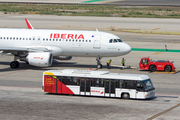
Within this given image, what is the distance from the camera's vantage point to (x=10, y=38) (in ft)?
157

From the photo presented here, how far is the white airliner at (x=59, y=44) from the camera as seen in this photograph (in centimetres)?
4578

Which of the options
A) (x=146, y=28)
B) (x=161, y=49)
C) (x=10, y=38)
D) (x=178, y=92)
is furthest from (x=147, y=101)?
(x=146, y=28)

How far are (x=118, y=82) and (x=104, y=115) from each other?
5582 millimetres

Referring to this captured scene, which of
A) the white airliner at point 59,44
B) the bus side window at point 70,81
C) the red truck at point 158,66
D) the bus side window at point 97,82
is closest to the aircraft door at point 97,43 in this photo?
the white airliner at point 59,44

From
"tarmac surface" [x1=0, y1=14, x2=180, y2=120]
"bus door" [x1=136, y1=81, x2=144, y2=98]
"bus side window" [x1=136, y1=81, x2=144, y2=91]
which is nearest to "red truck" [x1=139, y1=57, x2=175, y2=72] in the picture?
"tarmac surface" [x1=0, y1=14, x2=180, y2=120]

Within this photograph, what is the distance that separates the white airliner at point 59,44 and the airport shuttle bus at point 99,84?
42.5 ft

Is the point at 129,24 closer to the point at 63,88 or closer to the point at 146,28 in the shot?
the point at 146,28

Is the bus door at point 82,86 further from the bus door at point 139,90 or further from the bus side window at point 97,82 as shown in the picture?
the bus door at point 139,90

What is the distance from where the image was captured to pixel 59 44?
46562 millimetres

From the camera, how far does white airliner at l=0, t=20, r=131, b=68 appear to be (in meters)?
45.8

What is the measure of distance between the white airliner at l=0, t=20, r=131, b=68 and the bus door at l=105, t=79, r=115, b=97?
593 inches

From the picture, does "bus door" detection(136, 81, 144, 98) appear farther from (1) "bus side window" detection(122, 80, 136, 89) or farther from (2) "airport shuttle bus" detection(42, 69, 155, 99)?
(1) "bus side window" detection(122, 80, 136, 89)

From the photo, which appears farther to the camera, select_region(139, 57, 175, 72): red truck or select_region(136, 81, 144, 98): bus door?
select_region(139, 57, 175, 72): red truck

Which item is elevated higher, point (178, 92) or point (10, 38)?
point (10, 38)
